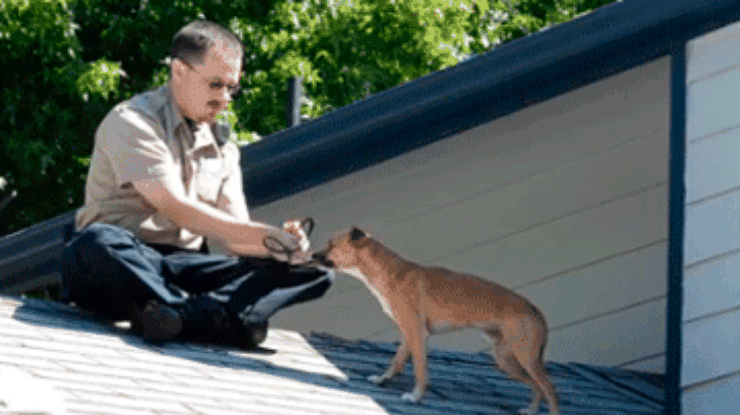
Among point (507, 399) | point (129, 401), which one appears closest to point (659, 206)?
point (507, 399)

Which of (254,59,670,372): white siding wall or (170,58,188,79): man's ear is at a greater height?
(254,59,670,372): white siding wall

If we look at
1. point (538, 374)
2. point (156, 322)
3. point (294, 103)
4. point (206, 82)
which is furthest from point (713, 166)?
point (294, 103)

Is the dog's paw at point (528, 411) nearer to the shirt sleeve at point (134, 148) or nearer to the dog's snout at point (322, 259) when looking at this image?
the dog's snout at point (322, 259)

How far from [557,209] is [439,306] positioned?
1.79 m

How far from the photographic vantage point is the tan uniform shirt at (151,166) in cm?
534

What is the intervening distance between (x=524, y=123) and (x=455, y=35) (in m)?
11.2

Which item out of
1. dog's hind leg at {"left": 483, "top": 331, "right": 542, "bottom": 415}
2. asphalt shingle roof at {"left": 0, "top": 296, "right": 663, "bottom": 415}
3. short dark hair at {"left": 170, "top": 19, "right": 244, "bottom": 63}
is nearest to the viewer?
asphalt shingle roof at {"left": 0, "top": 296, "right": 663, "bottom": 415}

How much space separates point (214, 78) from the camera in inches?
216

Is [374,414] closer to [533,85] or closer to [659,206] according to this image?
[533,85]

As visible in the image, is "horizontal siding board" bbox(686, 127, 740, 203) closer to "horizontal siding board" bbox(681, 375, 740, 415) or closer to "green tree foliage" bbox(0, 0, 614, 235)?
"horizontal siding board" bbox(681, 375, 740, 415)

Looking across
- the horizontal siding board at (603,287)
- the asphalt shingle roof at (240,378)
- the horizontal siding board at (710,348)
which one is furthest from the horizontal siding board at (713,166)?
the horizontal siding board at (603,287)

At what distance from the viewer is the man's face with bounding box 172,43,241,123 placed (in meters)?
5.47

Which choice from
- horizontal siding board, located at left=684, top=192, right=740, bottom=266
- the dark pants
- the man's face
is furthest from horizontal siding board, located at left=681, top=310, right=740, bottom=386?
the man's face

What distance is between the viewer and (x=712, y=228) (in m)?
5.96
